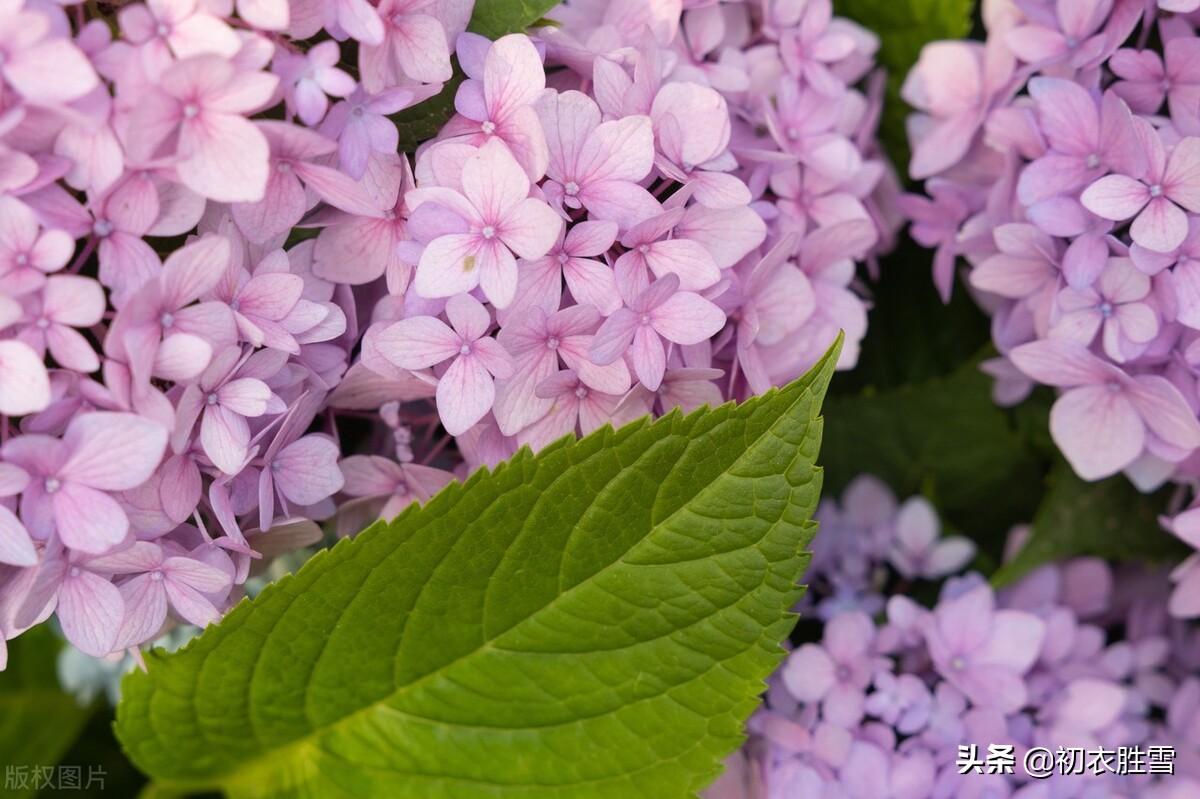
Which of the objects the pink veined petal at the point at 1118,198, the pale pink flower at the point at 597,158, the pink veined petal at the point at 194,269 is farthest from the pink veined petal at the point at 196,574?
the pink veined petal at the point at 1118,198

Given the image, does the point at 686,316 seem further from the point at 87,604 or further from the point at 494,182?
the point at 87,604

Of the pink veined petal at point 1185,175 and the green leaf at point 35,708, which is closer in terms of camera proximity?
the pink veined petal at point 1185,175

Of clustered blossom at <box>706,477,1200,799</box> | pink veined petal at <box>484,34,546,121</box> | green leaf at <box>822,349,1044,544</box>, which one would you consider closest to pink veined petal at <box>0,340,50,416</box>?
pink veined petal at <box>484,34,546,121</box>

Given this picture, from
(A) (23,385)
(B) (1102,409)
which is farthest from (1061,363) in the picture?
(A) (23,385)

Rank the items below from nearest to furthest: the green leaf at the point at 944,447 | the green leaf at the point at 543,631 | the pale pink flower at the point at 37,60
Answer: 1. the pale pink flower at the point at 37,60
2. the green leaf at the point at 543,631
3. the green leaf at the point at 944,447

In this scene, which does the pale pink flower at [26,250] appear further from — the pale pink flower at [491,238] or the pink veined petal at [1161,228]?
the pink veined petal at [1161,228]

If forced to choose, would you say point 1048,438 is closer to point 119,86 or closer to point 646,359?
point 646,359

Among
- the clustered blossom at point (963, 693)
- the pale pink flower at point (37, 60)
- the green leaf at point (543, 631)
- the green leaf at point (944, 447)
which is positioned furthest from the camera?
the green leaf at point (944, 447)

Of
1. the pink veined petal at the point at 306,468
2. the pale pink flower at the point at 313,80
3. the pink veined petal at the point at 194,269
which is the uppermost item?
the pale pink flower at the point at 313,80
